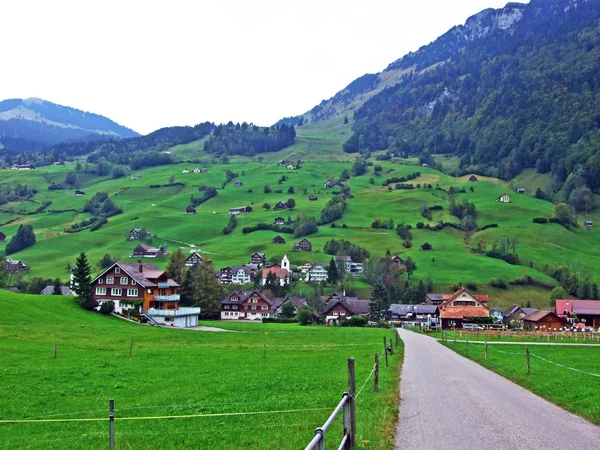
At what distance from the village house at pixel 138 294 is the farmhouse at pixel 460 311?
48.9 m

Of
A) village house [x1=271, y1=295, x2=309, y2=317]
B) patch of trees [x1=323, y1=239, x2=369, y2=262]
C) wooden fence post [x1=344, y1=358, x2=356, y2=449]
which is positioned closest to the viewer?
wooden fence post [x1=344, y1=358, x2=356, y2=449]

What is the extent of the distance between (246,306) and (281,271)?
124 ft

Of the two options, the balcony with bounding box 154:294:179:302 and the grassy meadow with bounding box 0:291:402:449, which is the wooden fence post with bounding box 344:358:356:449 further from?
the balcony with bounding box 154:294:179:302

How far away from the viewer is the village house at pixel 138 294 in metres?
94.8

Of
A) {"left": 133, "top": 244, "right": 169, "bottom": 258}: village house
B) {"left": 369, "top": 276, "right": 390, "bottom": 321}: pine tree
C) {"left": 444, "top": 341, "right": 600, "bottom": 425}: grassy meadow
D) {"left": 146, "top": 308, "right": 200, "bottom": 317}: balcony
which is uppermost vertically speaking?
{"left": 444, "top": 341, "right": 600, "bottom": 425}: grassy meadow

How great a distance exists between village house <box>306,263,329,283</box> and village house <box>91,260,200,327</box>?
76.1 metres

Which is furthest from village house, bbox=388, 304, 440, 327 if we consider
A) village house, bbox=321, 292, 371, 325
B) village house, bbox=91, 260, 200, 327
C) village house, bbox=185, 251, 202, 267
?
village house, bbox=185, 251, 202, 267

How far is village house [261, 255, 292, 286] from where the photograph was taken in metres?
171

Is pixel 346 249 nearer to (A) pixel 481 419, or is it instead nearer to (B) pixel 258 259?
(B) pixel 258 259

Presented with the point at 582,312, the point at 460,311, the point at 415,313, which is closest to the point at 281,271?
the point at 415,313

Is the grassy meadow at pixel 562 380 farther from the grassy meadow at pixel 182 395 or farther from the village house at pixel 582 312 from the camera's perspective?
the village house at pixel 582 312

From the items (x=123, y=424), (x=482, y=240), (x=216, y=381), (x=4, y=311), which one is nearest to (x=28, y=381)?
(x=216, y=381)

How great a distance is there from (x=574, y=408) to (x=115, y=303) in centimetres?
8467

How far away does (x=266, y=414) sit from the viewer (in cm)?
1881
